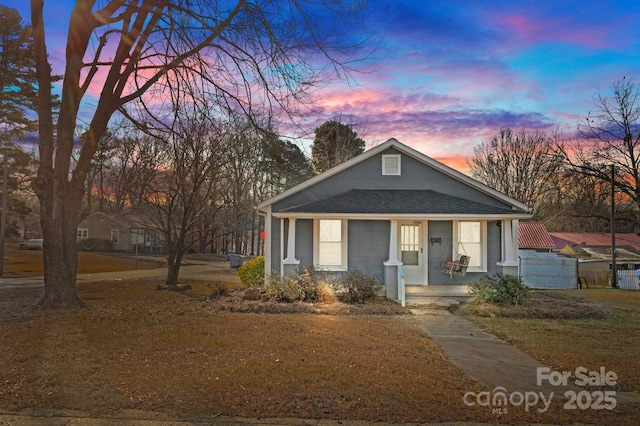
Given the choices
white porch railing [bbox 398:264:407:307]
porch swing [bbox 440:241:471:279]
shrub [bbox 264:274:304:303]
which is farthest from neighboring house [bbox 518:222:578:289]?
shrub [bbox 264:274:304:303]

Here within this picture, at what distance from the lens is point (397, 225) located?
14789 millimetres

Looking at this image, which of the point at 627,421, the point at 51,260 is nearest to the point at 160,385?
the point at 627,421

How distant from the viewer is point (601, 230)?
160ft

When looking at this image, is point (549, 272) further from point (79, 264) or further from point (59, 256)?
point (79, 264)

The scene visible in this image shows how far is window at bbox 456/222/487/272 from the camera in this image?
1550cm

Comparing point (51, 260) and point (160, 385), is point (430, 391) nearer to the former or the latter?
point (160, 385)

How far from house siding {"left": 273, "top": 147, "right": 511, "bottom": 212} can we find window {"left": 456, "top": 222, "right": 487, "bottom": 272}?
1.25m

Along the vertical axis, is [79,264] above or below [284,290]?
below

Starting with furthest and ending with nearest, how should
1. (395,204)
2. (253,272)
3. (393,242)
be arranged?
(253,272) < (395,204) < (393,242)

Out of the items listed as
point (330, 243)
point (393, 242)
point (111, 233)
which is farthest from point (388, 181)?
point (111, 233)

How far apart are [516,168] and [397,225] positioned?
128 feet

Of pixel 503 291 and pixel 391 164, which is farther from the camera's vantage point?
pixel 391 164

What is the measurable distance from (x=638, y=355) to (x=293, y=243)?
30.7ft

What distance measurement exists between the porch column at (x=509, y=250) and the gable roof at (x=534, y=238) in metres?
18.0
